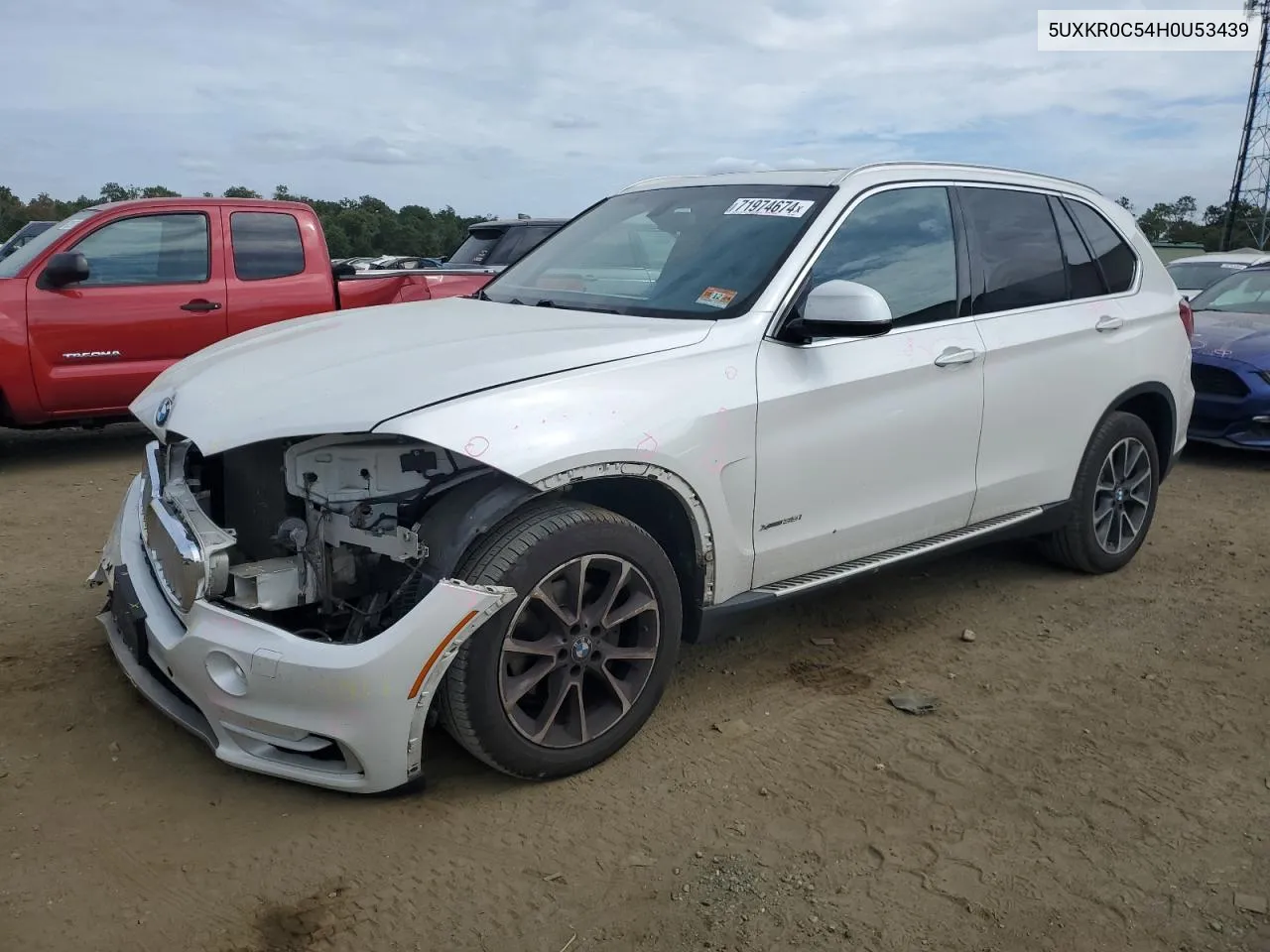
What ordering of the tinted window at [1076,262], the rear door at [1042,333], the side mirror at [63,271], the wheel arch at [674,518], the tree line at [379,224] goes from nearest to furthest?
the wheel arch at [674,518]
the rear door at [1042,333]
the tinted window at [1076,262]
the side mirror at [63,271]
the tree line at [379,224]

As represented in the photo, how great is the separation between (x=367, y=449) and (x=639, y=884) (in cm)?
137

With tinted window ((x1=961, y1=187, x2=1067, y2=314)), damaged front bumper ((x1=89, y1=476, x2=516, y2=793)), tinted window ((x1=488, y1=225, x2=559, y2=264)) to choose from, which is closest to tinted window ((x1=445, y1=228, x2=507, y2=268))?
tinted window ((x1=488, y1=225, x2=559, y2=264))

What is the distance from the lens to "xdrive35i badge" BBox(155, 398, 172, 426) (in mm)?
3266

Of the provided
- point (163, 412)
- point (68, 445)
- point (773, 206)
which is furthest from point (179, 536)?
point (68, 445)

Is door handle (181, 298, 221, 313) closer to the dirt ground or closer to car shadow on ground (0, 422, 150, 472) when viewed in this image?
car shadow on ground (0, 422, 150, 472)

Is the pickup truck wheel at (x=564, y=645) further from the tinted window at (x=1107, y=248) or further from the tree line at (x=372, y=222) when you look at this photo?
the tree line at (x=372, y=222)

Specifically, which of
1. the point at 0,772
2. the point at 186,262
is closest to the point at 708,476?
the point at 0,772

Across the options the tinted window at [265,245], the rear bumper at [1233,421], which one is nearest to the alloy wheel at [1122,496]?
the rear bumper at [1233,421]

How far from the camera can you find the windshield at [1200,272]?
11492 millimetres

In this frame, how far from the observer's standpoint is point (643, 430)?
9.73 feet

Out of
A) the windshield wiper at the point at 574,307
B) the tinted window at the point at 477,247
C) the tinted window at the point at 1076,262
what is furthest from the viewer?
the tinted window at the point at 477,247

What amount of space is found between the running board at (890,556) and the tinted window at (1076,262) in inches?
39.1

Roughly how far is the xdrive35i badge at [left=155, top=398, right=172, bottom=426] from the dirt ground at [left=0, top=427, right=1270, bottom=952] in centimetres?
96

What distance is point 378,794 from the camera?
2953 millimetres
